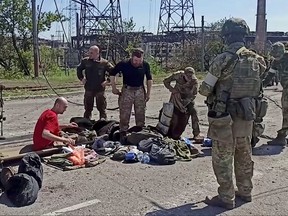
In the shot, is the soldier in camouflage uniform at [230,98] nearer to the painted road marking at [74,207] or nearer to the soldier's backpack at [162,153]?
the painted road marking at [74,207]

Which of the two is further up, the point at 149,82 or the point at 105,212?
the point at 149,82

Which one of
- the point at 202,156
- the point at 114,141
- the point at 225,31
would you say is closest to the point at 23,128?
the point at 114,141

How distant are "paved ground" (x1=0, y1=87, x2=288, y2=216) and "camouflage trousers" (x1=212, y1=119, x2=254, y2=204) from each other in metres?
0.20

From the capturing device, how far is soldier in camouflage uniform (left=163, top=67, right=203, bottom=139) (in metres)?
7.77

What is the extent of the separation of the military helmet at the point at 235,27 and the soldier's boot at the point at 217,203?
6.01ft

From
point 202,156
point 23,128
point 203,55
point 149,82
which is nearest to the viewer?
point 202,156

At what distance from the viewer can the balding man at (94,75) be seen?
8656 millimetres

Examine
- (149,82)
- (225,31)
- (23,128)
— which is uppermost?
(225,31)

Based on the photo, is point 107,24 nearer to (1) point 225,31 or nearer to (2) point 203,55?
(2) point 203,55

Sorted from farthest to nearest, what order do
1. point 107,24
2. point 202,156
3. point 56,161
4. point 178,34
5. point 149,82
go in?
point 178,34 < point 107,24 < point 149,82 < point 202,156 < point 56,161

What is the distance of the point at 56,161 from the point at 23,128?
3.48 m

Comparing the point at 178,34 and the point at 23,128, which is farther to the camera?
the point at 178,34

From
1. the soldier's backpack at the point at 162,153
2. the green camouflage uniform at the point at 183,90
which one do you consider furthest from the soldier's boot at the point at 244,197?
the green camouflage uniform at the point at 183,90

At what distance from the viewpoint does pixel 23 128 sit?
9398mm
